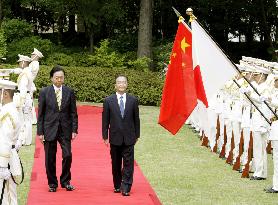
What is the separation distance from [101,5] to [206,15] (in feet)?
20.3

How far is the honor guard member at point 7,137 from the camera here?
10156 millimetres

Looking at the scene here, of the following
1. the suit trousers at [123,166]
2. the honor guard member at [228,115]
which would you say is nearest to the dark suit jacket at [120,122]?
the suit trousers at [123,166]

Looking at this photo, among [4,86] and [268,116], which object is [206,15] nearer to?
[268,116]

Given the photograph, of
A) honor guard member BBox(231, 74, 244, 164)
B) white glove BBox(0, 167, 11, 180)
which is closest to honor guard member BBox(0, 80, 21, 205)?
white glove BBox(0, 167, 11, 180)

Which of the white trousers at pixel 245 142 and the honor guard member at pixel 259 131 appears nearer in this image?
the honor guard member at pixel 259 131

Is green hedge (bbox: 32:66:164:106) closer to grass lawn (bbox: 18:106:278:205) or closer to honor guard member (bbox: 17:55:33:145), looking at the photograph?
grass lawn (bbox: 18:106:278:205)

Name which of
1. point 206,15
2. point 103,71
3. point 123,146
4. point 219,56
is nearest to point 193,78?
point 219,56

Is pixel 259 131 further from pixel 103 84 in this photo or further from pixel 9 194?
pixel 103 84

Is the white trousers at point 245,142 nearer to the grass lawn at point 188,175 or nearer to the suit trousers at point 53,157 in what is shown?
the grass lawn at point 188,175

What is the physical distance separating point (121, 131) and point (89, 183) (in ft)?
5.07

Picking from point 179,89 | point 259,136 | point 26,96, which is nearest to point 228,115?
point 259,136

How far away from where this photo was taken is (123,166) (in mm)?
13188

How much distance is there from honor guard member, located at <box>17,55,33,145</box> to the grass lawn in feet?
1.17

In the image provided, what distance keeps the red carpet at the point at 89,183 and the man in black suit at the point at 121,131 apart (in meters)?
0.31
